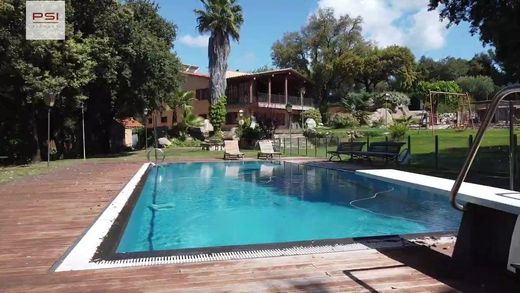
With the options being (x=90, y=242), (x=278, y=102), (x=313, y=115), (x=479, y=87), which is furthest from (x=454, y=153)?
(x=479, y=87)

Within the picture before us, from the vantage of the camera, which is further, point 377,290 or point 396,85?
point 396,85

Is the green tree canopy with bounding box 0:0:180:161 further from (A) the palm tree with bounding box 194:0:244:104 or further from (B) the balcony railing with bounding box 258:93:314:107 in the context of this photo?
(B) the balcony railing with bounding box 258:93:314:107

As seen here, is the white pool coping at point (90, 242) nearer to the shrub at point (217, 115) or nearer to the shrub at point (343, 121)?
the shrub at point (217, 115)

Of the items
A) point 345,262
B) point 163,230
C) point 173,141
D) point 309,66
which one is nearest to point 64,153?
point 173,141

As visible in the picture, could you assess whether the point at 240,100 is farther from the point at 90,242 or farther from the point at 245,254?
the point at 245,254

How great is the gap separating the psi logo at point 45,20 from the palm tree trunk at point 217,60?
2130 cm

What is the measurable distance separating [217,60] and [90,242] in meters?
37.8

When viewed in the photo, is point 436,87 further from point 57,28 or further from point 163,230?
point 163,230

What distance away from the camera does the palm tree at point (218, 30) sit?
Answer: 41.1m

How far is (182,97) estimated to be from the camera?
39625 mm

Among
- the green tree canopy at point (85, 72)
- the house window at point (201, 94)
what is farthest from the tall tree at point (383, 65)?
the green tree canopy at point (85, 72)

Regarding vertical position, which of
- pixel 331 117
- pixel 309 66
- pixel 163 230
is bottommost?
pixel 163 230

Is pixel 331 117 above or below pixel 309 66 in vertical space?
below

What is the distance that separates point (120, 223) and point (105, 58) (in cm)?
1768
